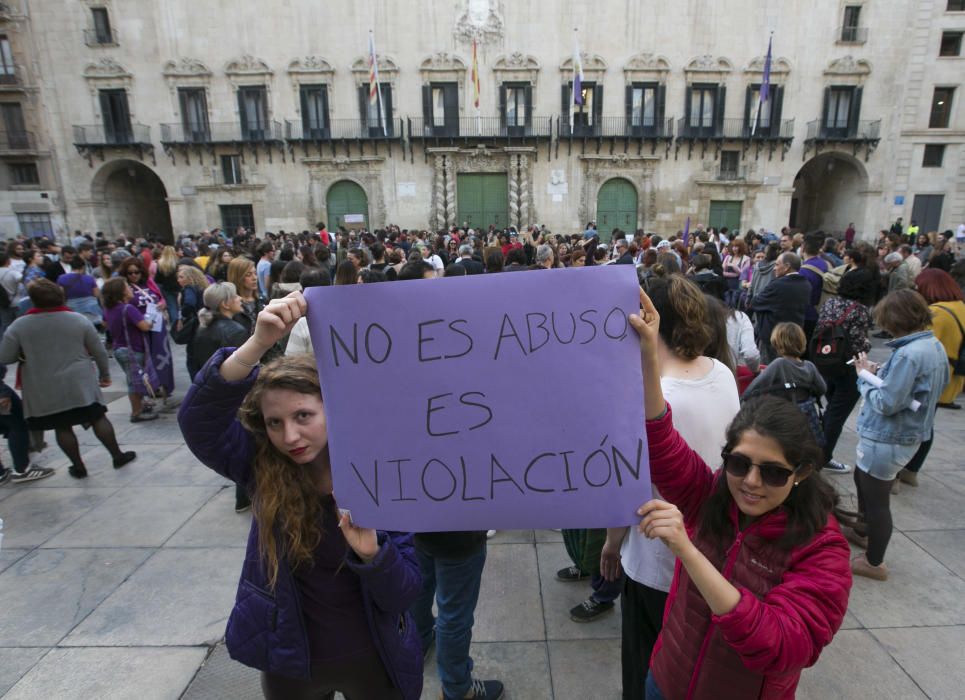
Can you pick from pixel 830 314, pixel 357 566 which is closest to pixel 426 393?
pixel 357 566

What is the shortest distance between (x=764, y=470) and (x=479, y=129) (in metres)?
24.9

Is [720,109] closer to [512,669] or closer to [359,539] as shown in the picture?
[512,669]

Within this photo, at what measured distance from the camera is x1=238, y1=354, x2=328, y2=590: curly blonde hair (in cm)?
157

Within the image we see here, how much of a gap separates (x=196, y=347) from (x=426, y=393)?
3551 mm

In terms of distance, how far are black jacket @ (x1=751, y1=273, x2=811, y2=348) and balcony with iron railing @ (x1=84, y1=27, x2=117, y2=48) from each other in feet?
94.7

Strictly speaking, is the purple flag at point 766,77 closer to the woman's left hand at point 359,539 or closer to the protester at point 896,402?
the protester at point 896,402

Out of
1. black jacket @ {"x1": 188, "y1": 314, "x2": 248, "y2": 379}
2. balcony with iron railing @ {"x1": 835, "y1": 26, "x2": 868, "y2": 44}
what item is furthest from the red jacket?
balcony with iron railing @ {"x1": 835, "y1": 26, "x2": 868, "y2": 44}

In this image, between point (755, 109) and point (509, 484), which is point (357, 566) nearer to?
point (509, 484)

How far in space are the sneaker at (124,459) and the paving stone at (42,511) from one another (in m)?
0.39

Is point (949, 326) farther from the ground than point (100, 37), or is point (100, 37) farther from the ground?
point (100, 37)

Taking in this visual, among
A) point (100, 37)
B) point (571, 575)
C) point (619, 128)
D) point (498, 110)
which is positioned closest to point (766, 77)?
point (619, 128)

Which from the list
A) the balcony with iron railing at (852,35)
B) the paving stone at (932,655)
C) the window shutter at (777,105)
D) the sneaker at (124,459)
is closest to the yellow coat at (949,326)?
the paving stone at (932,655)

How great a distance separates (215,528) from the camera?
4.08m

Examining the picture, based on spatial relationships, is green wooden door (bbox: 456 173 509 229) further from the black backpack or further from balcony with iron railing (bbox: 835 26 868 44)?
the black backpack
